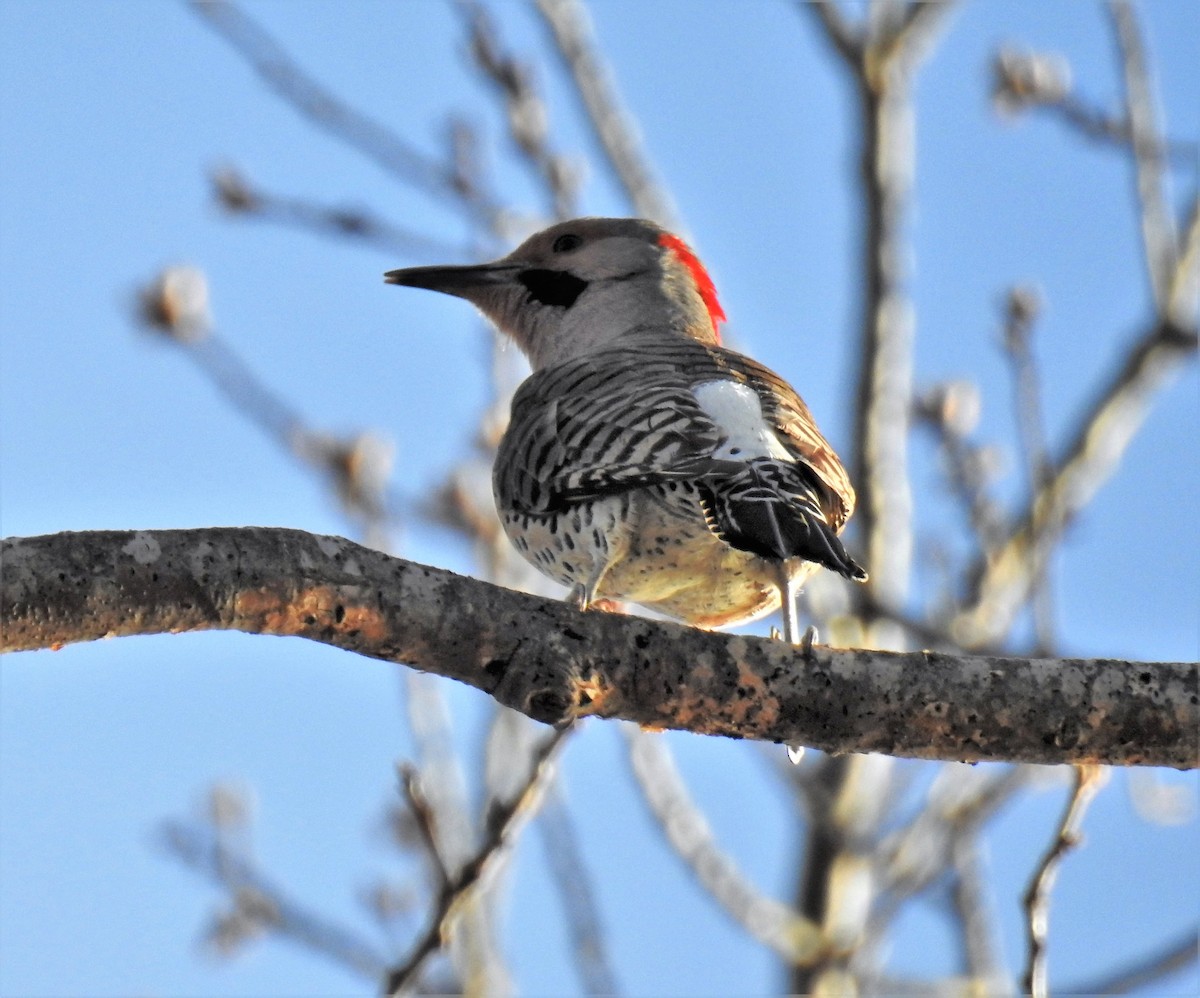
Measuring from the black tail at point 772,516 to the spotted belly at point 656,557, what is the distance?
0.24 metres

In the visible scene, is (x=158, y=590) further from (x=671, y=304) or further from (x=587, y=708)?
(x=671, y=304)

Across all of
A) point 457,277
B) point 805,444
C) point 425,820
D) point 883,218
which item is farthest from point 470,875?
point 883,218

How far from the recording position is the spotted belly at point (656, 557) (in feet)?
14.2

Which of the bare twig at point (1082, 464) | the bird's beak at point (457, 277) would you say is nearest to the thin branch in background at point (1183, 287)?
the bare twig at point (1082, 464)

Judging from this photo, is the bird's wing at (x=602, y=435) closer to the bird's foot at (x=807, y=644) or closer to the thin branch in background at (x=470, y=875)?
the bird's foot at (x=807, y=644)

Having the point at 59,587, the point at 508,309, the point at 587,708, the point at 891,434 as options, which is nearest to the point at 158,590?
the point at 59,587

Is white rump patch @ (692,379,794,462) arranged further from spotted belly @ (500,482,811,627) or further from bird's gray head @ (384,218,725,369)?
bird's gray head @ (384,218,725,369)

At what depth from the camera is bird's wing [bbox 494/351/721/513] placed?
4242 millimetres

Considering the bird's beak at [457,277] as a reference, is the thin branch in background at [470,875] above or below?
below

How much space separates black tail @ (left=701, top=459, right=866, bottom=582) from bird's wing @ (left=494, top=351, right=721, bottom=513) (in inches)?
5.2

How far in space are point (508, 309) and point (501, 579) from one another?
127 centimetres

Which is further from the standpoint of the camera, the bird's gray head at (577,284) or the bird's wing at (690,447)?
the bird's gray head at (577,284)

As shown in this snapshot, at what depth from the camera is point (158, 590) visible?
299 cm

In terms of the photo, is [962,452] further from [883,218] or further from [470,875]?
[470,875]
